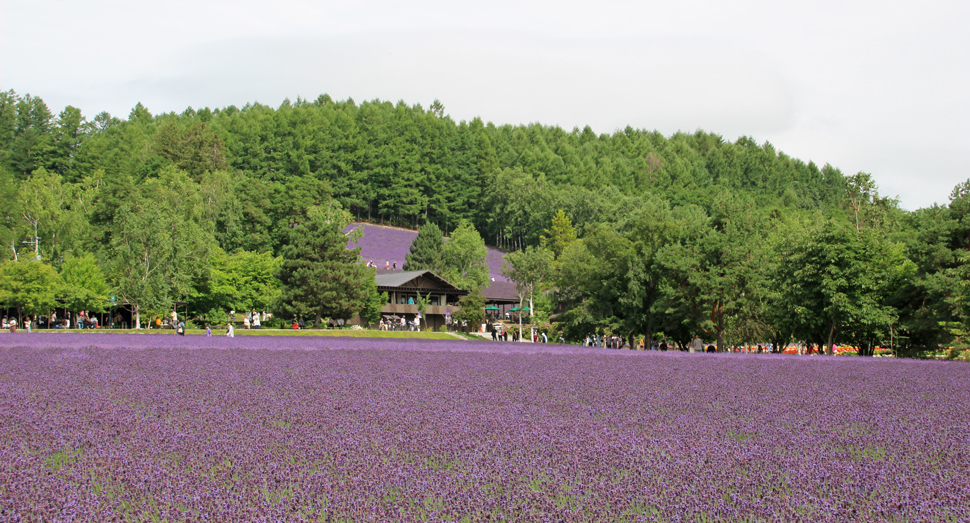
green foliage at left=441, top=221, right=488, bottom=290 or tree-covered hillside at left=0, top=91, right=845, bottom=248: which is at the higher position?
tree-covered hillside at left=0, top=91, right=845, bottom=248

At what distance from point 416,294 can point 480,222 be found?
232 feet

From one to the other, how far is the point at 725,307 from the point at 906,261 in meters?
10.3

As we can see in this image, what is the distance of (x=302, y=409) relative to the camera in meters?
13.1

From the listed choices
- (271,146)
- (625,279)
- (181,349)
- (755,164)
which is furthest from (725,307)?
(755,164)

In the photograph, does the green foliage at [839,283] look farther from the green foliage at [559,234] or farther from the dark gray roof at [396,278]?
the green foliage at [559,234]

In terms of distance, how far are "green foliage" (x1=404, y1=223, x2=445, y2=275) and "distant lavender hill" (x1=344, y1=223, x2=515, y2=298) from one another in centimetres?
746

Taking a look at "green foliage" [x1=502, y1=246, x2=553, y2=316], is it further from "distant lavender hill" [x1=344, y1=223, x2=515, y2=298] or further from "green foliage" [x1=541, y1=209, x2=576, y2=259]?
"green foliage" [x1=541, y1=209, x2=576, y2=259]

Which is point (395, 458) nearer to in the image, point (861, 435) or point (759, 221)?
point (861, 435)

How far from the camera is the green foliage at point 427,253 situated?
334ft

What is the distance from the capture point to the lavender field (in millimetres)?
6930

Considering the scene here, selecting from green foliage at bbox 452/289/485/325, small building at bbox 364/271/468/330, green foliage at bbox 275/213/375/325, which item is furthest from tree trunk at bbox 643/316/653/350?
small building at bbox 364/271/468/330

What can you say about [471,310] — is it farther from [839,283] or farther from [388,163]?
[388,163]

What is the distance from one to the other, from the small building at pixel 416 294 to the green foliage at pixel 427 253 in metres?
14.5

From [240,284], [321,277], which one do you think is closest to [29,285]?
[240,284]
